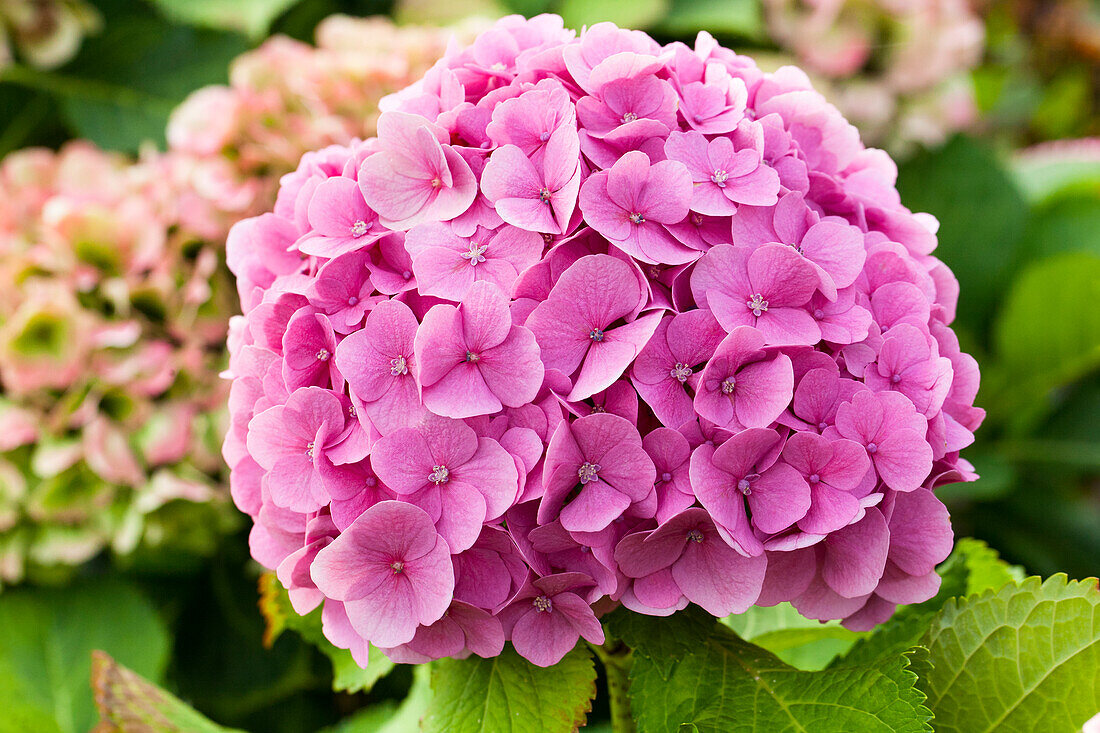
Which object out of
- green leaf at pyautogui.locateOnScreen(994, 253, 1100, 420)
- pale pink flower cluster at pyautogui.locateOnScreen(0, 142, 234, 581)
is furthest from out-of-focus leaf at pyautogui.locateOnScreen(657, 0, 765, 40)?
pale pink flower cluster at pyautogui.locateOnScreen(0, 142, 234, 581)

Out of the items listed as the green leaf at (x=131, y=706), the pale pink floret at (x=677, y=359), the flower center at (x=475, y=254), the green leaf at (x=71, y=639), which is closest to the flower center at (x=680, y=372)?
the pale pink floret at (x=677, y=359)

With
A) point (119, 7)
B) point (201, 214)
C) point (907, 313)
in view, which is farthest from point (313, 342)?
point (119, 7)

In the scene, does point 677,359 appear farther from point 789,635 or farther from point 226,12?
point 226,12

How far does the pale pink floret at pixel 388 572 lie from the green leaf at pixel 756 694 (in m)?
0.13

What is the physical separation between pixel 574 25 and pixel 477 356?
112cm

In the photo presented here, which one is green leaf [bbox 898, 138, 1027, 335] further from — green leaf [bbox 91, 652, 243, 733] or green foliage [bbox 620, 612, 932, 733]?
green leaf [bbox 91, 652, 243, 733]

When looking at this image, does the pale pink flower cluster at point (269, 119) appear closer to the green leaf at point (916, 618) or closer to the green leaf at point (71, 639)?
the green leaf at point (71, 639)

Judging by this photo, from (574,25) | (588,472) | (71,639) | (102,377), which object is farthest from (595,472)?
(574,25)

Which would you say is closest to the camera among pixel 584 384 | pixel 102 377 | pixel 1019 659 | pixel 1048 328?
pixel 584 384

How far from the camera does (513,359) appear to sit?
0.43 meters

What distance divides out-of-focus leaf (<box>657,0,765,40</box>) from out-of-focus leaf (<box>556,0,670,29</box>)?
1.4 inches

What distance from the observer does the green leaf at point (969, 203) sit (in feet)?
4.75

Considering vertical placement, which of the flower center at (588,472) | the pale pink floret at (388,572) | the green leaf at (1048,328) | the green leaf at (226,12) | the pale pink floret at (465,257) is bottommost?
the green leaf at (1048,328)

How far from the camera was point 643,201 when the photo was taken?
1.49 ft
